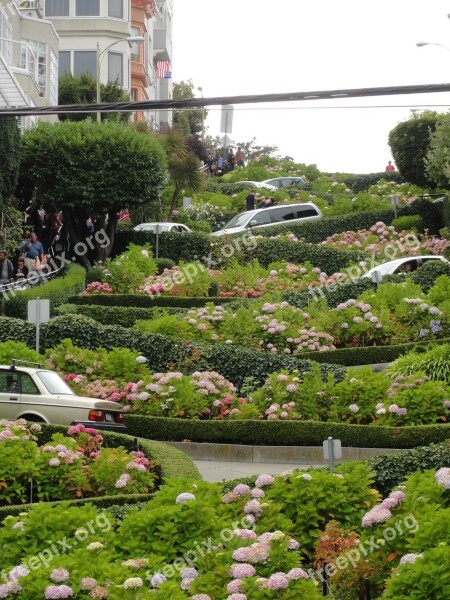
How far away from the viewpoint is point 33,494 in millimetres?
17312

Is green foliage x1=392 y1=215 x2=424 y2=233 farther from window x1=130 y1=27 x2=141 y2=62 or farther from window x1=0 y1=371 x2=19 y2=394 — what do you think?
window x1=130 y1=27 x2=141 y2=62

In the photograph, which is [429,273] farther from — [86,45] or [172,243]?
[86,45]

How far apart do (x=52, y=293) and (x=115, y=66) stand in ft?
155

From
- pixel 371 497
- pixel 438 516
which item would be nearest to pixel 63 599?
pixel 438 516

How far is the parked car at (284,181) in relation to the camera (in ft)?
230

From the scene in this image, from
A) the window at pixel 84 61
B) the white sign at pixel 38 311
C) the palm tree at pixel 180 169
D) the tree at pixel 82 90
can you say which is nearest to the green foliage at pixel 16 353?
the white sign at pixel 38 311

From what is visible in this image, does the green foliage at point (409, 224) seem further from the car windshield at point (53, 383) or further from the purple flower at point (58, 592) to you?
the purple flower at point (58, 592)

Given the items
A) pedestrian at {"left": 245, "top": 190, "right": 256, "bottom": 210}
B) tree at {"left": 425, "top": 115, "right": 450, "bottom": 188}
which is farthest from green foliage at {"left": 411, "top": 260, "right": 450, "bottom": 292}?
pedestrian at {"left": 245, "top": 190, "right": 256, "bottom": 210}

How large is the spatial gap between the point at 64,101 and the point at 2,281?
39099 millimetres

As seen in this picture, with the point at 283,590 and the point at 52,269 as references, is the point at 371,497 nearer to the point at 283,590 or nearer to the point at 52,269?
the point at 283,590

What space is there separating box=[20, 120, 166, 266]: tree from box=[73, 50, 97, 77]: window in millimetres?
32552

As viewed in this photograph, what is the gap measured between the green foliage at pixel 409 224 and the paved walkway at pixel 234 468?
1122 inches

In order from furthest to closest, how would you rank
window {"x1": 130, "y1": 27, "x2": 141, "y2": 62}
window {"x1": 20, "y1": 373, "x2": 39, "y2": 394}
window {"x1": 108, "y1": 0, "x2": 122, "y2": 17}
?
window {"x1": 130, "y1": 27, "x2": 141, "y2": 62}
window {"x1": 108, "y1": 0, "x2": 122, "y2": 17}
window {"x1": 20, "y1": 373, "x2": 39, "y2": 394}

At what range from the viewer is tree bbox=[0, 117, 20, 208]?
41.0 meters
